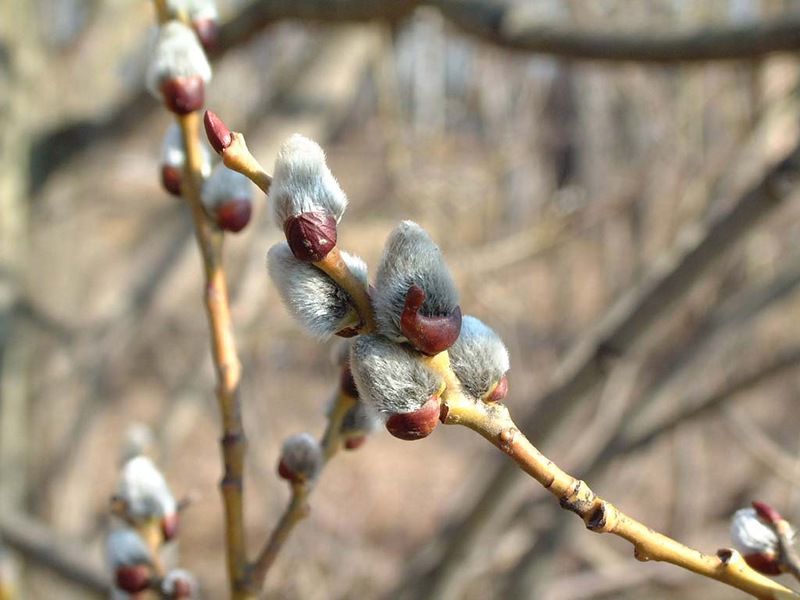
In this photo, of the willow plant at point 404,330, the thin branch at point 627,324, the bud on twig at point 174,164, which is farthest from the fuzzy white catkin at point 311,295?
the thin branch at point 627,324

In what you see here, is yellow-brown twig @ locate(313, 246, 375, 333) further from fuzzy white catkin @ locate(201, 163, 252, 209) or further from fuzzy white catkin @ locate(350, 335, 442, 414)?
fuzzy white catkin @ locate(201, 163, 252, 209)

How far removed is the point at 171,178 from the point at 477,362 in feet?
1.13

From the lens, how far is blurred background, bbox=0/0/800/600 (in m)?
1.37

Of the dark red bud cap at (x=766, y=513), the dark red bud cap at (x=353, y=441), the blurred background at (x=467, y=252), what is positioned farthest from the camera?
the blurred background at (x=467, y=252)

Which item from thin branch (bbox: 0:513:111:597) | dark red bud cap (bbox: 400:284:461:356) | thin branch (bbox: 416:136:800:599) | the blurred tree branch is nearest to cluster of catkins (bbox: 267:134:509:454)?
dark red bud cap (bbox: 400:284:461:356)

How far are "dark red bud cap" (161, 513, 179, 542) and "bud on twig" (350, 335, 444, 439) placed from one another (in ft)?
1.08

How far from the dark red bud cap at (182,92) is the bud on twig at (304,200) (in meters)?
0.22

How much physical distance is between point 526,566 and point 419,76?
2.89 m

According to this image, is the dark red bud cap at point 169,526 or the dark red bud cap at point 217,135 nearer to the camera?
the dark red bud cap at point 217,135

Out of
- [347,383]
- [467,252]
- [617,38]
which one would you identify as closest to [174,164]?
[347,383]

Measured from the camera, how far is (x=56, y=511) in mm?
2240

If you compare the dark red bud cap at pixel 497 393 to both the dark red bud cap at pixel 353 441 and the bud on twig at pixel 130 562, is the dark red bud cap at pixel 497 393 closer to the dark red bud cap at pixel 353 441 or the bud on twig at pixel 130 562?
the dark red bud cap at pixel 353 441

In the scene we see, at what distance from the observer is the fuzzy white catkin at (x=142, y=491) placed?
637 millimetres

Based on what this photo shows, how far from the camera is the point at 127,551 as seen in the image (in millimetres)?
646
